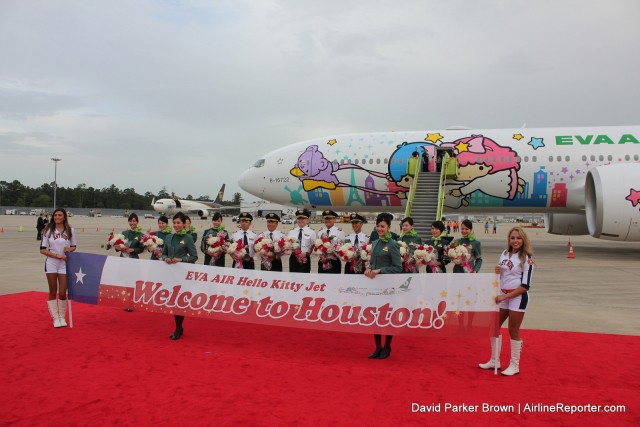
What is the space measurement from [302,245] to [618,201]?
518 inches

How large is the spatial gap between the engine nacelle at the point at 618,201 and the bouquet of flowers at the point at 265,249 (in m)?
13.2

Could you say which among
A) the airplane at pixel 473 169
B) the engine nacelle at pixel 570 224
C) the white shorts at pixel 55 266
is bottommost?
the white shorts at pixel 55 266

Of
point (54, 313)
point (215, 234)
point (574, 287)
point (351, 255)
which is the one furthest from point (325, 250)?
point (574, 287)

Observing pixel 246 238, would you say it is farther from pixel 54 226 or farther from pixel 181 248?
pixel 54 226

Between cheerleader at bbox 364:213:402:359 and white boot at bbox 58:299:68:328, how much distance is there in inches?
183

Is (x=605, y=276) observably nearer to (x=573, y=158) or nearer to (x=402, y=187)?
(x=573, y=158)

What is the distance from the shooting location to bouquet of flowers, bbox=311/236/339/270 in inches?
267

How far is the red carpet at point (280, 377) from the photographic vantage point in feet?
12.8

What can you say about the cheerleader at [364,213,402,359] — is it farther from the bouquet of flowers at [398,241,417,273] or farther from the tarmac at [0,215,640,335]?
the tarmac at [0,215,640,335]

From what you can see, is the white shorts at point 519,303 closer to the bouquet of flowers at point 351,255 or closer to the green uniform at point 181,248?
the bouquet of flowers at point 351,255

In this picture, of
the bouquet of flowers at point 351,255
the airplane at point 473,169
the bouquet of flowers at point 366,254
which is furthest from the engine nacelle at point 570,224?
the bouquet of flowers at point 366,254

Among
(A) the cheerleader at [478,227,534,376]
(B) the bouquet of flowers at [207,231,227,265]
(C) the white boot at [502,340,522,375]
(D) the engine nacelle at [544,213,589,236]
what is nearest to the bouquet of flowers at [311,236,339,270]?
(B) the bouquet of flowers at [207,231,227,265]

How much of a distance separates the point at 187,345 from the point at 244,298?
95 cm

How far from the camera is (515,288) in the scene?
5.09 metres
